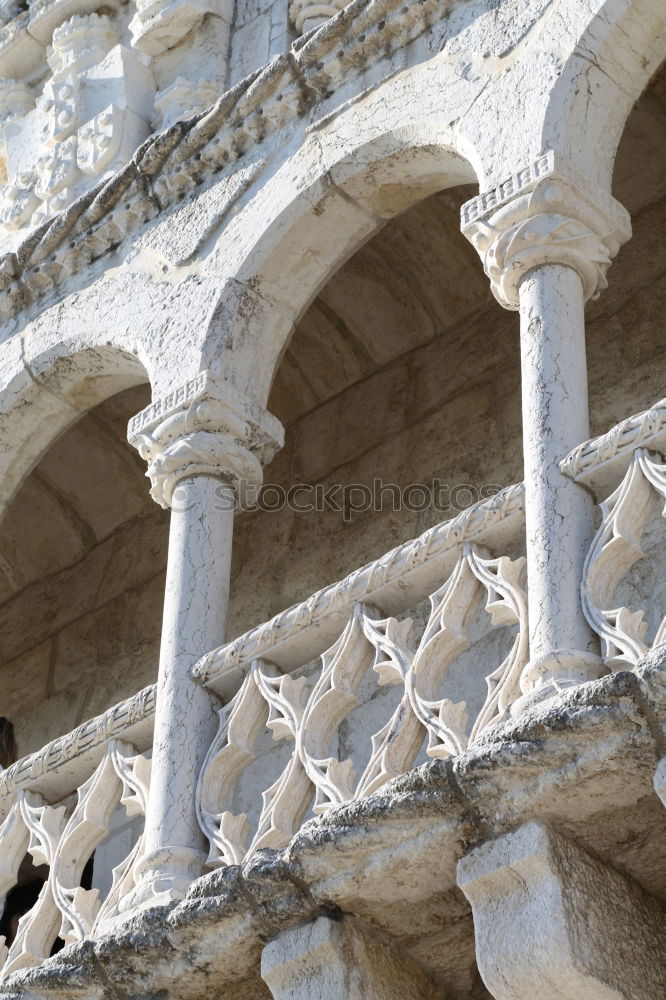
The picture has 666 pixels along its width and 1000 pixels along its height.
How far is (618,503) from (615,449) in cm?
15

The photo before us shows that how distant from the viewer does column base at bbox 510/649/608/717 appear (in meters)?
3.76

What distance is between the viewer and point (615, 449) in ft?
13.2

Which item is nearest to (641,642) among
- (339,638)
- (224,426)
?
(339,638)

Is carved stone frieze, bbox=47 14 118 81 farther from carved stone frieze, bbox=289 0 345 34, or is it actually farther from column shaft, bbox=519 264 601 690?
column shaft, bbox=519 264 601 690

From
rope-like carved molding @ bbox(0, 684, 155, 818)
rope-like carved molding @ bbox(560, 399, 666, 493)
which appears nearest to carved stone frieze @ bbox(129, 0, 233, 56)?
rope-like carved molding @ bbox(0, 684, 155, 818)

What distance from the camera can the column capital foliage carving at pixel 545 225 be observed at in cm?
452

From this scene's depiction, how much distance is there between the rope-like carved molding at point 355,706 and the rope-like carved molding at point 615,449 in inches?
10.1

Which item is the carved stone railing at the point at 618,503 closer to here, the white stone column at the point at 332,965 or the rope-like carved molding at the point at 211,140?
the white stone column at the point at 332,965

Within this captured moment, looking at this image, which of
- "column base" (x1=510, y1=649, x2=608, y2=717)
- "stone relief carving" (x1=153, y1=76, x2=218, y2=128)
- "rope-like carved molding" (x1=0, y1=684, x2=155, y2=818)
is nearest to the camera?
"column base" (x1=510, y1=649, x2=608, y2=717)

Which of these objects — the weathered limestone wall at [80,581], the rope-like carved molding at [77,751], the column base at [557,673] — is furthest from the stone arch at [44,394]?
the column base at [557,673]

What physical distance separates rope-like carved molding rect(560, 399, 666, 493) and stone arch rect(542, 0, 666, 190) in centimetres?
97

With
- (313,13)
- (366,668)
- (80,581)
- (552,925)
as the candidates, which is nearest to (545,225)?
(366,668)

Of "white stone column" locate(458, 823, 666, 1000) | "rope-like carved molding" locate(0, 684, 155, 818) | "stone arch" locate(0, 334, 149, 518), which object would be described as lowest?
"white stone column" locate(458, 823, 666, 1000)

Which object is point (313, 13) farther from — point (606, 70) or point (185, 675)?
point (185, 675)
